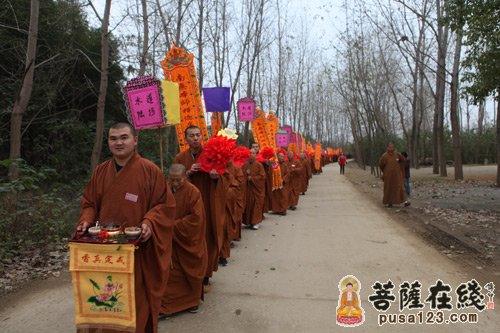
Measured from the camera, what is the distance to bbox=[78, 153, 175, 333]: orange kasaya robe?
302 cm

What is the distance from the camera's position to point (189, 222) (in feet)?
13.3

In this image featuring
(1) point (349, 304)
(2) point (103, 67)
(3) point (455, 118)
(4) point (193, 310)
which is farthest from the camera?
(3) point (455, 118)

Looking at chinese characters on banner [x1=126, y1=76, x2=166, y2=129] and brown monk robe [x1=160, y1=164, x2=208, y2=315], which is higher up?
chinese characters on banner [x1=126, y1=76, x2=166, y2=129]

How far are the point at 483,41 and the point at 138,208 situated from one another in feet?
26.7

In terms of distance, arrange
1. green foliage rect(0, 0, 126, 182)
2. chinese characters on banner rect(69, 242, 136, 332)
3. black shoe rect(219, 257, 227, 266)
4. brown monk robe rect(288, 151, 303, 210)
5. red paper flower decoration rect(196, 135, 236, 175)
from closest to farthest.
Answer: chinese characters on banner rect(69, 242, 136, 332) < red paper flower decoration rect(196, 135, 236, 175) < black shoe rect(219, 257, 227, 266) < green foliage rect(0, 0, 126, 182) < brown monk robe rect(288, 151, 303, 210)

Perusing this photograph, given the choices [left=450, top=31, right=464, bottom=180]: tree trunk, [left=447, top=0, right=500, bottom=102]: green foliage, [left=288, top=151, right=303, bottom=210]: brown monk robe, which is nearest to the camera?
[left=447, top=0, right=500, bottom=102]: green foliage

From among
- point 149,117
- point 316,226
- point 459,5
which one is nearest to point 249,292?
point 149,117

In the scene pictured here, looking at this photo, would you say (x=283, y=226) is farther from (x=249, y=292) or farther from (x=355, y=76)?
(x=355, y=76)

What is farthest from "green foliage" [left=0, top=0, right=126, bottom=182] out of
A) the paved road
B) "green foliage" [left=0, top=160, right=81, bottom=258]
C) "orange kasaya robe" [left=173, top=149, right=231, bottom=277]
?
the paved road

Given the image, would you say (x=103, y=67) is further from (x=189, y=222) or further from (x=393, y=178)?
(x=393, y=178)

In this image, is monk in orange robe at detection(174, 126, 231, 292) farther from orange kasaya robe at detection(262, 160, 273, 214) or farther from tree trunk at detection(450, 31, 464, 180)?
tree trunk at detection(450, 31, 464, 180)

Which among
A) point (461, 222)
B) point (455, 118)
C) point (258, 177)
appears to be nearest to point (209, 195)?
point (258, 177)

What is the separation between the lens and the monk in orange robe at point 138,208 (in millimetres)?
3021

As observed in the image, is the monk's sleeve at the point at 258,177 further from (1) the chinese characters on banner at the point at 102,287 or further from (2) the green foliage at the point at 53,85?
(1) the chinese characters on banner at the point at 102,287
